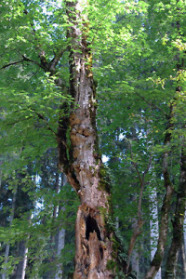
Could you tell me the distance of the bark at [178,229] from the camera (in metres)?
6.86

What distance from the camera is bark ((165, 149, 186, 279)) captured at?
22.5ft

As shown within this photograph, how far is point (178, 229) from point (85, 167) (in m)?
3.10

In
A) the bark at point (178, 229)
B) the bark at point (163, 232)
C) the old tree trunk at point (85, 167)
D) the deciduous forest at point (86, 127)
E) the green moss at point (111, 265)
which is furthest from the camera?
the bark at point (178, 229)

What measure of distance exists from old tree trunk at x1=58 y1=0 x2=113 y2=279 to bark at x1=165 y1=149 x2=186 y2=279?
2221mm

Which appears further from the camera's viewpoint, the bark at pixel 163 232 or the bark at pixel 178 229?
the bark at pixel 178 229

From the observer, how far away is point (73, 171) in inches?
250

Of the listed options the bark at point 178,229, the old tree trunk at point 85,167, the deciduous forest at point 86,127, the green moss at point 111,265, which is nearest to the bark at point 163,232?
the deciduous forest at point 86,127

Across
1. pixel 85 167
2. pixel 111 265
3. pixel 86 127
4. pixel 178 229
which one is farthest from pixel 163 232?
pixel 86 127

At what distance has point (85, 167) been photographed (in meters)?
6.16

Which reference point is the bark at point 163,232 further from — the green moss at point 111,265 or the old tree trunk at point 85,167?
the old tree trunk at point 85,167

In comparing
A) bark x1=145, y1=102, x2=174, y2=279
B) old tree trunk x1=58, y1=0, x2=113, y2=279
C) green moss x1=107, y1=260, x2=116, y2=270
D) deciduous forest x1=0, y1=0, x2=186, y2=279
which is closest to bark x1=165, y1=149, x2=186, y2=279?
deciduous forest x1=0, y1=0, x2=186, y2=279

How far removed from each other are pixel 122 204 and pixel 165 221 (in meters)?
2.46

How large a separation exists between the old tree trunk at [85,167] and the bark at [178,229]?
2.22 meters

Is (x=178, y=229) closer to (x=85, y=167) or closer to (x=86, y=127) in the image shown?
(x=85, y=167)
